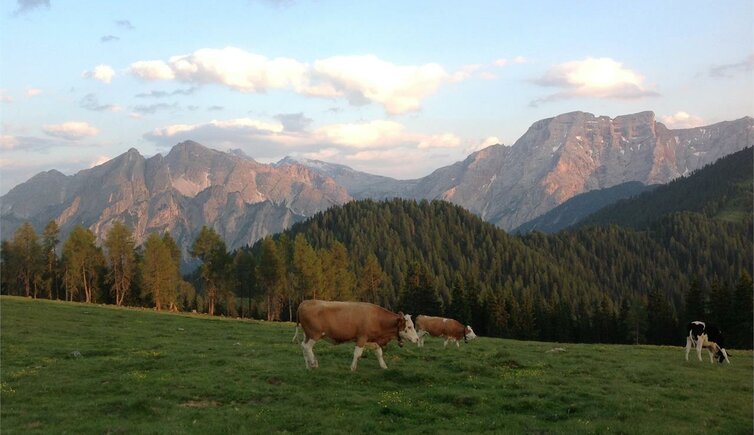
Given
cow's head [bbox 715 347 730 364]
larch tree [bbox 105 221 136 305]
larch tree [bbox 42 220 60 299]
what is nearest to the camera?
cow's head [bbox 715 347 730 364]

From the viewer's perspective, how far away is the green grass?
56.5ft

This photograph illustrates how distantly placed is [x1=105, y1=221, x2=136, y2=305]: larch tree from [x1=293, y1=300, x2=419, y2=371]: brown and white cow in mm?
89047

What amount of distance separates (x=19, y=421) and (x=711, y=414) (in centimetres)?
2507

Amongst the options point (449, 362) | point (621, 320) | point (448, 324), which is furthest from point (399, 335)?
point (621, 320)

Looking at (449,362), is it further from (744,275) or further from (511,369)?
(744,275)

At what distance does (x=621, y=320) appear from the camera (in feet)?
392

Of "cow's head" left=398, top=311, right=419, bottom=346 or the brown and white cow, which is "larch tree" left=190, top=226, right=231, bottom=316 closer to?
the brown and white cow

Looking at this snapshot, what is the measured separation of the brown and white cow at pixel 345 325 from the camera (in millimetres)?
24953

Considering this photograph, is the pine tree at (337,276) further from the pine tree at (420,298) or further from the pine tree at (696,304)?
the pine tree at (696,304)

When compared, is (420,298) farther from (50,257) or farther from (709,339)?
(709,339)

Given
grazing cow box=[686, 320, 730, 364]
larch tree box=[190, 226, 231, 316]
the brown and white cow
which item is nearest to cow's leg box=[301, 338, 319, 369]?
the brown and white cow

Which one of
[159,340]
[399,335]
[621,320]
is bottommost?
[621,320]

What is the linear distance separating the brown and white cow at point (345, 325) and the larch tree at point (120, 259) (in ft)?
292

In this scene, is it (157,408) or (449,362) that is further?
(449,362)
